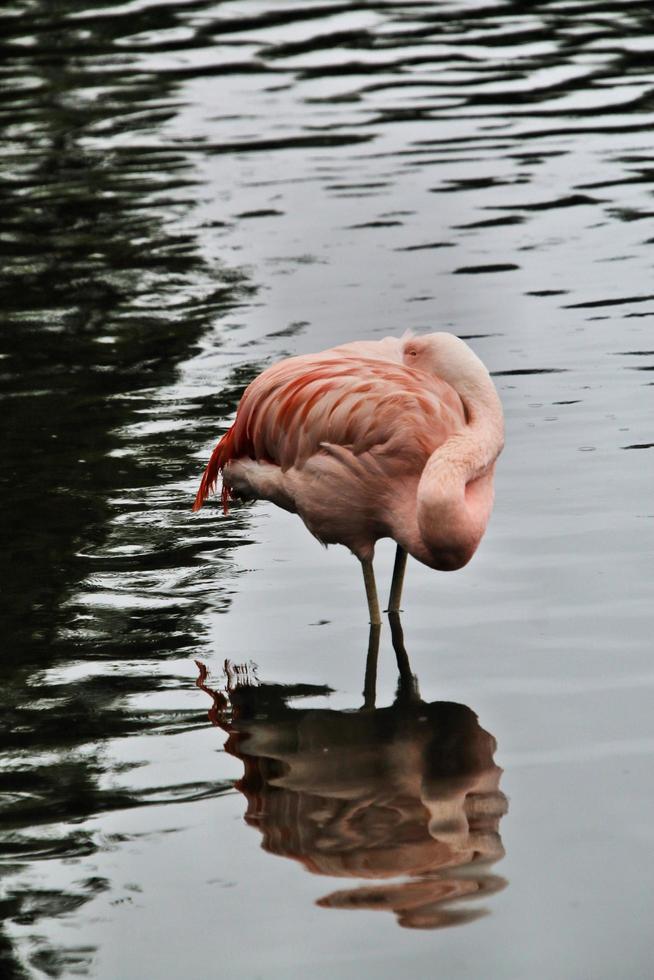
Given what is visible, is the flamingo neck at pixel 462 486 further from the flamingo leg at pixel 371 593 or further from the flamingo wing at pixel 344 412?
the flamingo leg at pixel 371 593

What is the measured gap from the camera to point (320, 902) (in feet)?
13.4

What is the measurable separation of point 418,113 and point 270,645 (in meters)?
9.34

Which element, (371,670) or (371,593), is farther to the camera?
(371,593)

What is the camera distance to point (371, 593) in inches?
230

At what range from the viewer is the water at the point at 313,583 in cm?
412

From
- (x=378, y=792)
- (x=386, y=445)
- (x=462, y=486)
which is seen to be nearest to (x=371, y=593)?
(x=386, y=445)

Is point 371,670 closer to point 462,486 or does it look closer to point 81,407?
point 462,486

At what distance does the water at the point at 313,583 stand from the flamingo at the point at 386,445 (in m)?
0.42

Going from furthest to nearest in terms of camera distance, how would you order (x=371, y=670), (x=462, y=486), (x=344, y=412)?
(x=344, y=412) → (x=371, y=670) → (x=462, y=486)

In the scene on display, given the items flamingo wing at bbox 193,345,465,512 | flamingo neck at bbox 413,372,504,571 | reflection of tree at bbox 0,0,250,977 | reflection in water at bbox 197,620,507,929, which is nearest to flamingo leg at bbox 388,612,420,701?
reflection in water at bbox 197,620,507,929

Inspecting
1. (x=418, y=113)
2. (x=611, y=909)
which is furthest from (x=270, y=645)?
(x=418, y=113)

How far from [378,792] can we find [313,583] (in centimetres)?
178

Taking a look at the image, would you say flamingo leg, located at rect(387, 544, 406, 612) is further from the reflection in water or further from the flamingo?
the reflection in water

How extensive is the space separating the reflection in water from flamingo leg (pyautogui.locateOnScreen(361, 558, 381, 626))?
0.27 m
